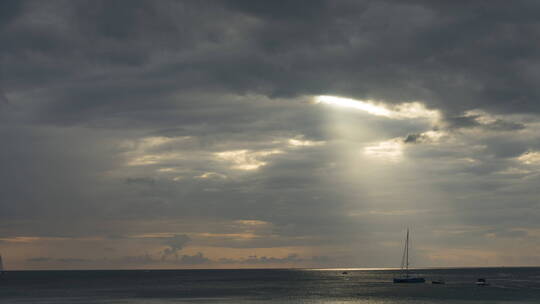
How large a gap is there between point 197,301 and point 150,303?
14408 mm

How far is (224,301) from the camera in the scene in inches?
6678

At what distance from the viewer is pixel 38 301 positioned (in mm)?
173875

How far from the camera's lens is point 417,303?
159375mm

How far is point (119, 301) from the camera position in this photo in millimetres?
169000

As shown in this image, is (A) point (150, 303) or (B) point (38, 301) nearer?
(A) point (150, 303)

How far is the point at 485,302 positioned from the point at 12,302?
133 m

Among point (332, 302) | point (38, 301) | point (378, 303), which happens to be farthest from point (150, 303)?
point (378, 303)

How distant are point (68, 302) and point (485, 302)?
116 metres

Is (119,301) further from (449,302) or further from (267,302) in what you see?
(449,302)

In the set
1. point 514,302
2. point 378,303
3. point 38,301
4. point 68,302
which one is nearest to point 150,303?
point 68,302

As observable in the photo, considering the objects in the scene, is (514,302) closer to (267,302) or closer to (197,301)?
(267,302)

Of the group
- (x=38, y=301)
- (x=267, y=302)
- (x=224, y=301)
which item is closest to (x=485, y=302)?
(x=267, y=302)

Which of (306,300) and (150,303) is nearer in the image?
(150,303)

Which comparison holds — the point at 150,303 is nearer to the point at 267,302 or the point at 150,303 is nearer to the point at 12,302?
the point at 267,302
